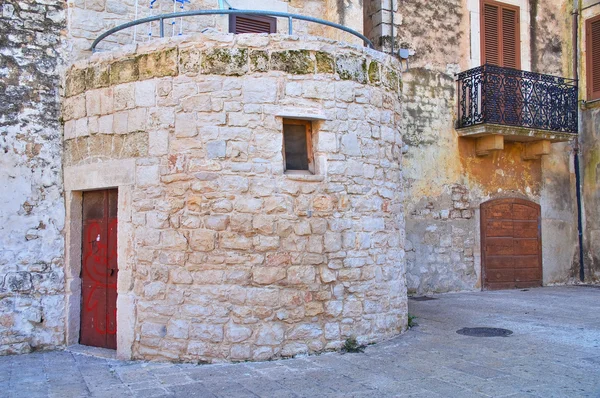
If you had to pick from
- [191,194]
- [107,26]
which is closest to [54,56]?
[107,26]

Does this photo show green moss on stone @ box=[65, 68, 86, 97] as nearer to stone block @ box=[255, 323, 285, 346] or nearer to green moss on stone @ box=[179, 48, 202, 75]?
green moss on stone @ box=[179, 48, 202, 75]

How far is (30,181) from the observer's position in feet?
22.5

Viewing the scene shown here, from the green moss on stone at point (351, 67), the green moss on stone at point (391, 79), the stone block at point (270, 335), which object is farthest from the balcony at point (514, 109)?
the stone block at point (270, 335)

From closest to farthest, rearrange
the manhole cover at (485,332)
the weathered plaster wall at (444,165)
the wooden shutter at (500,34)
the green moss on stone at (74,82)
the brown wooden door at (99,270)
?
the brown wooden door at (99,270)
the green moss on stone at (74,82)
the manhole cover at (485,332)
the weathered plaster wall at (444,165)
the wooden shutter at (500,34)

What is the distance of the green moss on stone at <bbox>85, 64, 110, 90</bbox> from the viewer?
6.70 m

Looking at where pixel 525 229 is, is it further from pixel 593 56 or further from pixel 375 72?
pixel 375 72

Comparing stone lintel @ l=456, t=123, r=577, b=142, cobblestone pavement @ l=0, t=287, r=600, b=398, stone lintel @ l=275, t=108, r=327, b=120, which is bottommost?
cobblestone pavement @ l=0, t=287, r=600, b=398

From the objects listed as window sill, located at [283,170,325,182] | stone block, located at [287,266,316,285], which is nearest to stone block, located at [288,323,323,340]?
stone block, located at [287,266,316,285]

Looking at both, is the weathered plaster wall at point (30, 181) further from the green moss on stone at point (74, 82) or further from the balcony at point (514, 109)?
the balcony at point (514, 109)

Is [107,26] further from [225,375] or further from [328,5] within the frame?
[225,375]

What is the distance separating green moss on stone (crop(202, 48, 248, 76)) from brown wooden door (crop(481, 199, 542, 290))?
7033 millimetres

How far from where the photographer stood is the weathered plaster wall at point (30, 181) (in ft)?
21.9

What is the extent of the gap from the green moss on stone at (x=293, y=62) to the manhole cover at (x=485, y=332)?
147 inches

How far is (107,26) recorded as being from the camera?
745 cm
